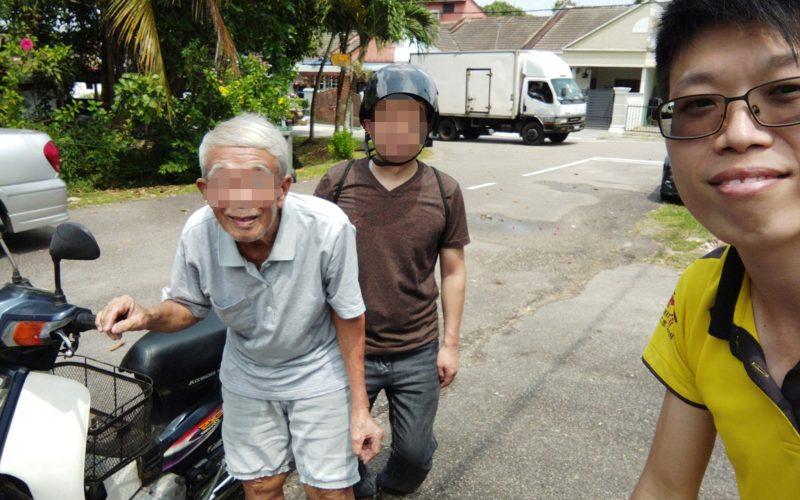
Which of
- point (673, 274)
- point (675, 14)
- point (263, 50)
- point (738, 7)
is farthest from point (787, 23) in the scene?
point (263, 50)

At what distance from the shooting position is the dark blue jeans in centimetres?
254

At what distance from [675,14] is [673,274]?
590 centimetres

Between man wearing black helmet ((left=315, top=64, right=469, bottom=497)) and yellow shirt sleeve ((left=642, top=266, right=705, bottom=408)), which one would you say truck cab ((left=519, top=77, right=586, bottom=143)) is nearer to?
man wearing black helmet ((left=315, top=64, right=469, bottom=497))

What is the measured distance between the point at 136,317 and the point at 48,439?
0.48 metres

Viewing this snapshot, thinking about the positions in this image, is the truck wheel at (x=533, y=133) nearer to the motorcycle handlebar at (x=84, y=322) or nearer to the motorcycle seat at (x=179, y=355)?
the motorcycle seat at (x=179, y=355)

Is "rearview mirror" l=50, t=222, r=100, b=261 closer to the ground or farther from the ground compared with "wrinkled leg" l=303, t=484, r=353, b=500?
farther from the ground

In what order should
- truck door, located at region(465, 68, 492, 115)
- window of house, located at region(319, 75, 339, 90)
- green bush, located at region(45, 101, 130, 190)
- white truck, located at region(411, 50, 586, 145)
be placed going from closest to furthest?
green bush, located at region(45, 101, 130, 190)
white truck, located at region(411, 50, 586, 145)
truck door, located at region(465, 68, 492, 115)
window of house, located at region(319, 75, 339, 90)

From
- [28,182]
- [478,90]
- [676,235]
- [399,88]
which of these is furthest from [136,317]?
[478,90]

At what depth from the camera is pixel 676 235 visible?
26.7 feet

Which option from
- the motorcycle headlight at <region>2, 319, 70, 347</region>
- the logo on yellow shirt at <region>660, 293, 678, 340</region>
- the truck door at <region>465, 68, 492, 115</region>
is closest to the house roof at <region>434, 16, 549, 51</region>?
the truck door at <region>465, 68, 492, 115</region>

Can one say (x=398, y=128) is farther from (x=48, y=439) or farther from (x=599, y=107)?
(x=599, y=107)

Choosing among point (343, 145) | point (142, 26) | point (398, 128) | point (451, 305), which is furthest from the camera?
point (343, 145)

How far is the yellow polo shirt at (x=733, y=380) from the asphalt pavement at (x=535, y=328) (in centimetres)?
186

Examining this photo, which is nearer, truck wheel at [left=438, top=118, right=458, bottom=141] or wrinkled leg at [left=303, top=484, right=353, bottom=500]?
wrinkled leg at [left=303, top=484, right=353, bottom=500]
